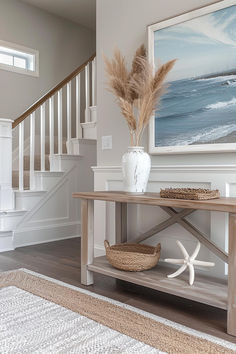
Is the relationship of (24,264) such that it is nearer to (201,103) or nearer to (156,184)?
(156,184)

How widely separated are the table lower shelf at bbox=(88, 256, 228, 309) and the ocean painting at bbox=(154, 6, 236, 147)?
87cm

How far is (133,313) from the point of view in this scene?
6.28 feet

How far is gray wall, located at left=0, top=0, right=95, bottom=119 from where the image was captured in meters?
4.93

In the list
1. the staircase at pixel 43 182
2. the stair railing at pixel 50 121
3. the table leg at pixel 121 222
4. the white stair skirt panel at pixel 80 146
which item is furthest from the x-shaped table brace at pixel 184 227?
the white stair skirt panel at pixel 80 146

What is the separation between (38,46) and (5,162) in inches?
98.6

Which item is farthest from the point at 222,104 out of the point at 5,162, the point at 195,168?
the point at 5,162

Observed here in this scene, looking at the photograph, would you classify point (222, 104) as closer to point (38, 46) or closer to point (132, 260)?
point (132, 260)

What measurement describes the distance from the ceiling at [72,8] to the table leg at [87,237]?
376 centimetres

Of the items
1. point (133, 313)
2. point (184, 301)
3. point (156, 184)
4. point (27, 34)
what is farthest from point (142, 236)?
point (27, 34)

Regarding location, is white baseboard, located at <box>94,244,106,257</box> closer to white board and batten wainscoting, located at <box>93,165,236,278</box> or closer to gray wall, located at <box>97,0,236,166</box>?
white board and batten wainscoting, located at <box>93,165,236,278</box>

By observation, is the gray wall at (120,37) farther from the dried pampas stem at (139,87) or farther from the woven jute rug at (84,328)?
the woven jute rug at (84,328)

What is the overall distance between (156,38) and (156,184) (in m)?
1.08

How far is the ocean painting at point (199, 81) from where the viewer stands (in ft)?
7.14

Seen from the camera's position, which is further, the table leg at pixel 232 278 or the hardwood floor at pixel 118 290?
the hardwood floor at pixel 118 290
